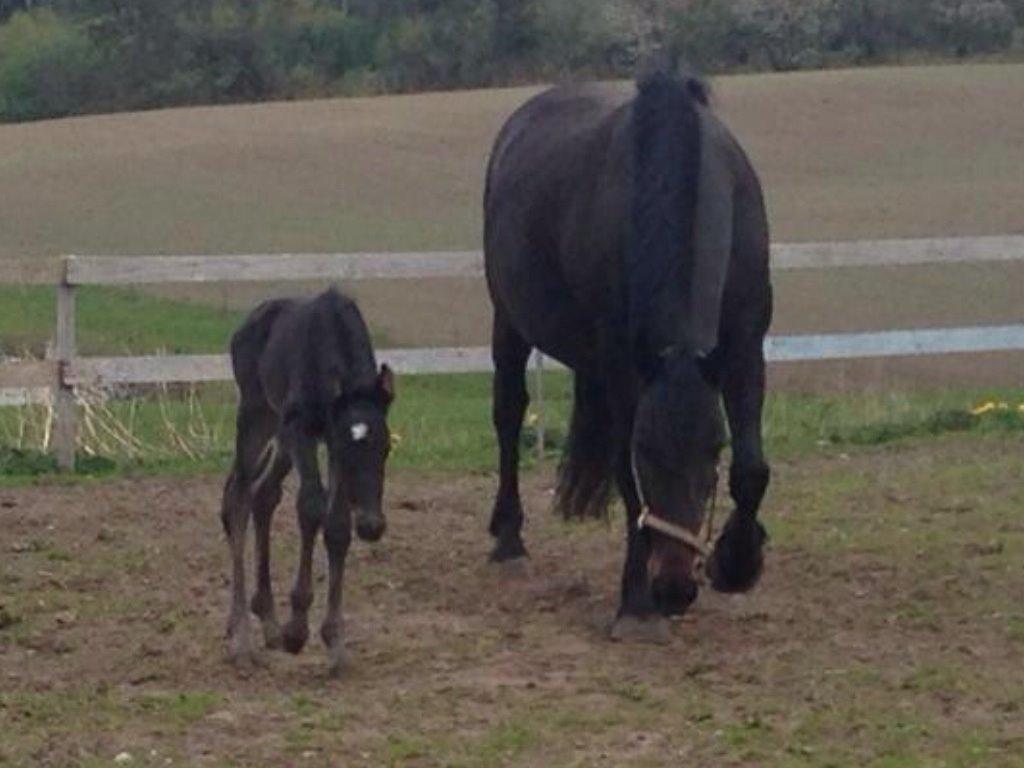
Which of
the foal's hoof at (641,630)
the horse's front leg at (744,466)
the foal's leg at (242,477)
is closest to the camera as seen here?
the foal's leg at (242,477)

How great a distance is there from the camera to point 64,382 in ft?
43.1

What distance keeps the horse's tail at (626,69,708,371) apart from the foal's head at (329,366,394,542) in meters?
1.02

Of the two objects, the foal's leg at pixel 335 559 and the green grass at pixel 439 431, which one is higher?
the foal's leg at pixel 335 559

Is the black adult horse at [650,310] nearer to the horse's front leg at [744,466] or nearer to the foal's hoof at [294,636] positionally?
the horse's front leg at [744,466]

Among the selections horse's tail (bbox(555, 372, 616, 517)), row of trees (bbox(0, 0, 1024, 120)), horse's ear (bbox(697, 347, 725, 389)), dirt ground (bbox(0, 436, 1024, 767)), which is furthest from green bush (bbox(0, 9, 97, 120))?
horse's ear (bbox(697, 347, 725, 389))

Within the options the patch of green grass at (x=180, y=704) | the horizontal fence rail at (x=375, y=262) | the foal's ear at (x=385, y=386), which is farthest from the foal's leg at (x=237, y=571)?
the horizontal fence rail at (x=375, y=262)

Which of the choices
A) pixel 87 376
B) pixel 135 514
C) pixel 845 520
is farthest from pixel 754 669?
pixel 87 376

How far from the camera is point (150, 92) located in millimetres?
61625

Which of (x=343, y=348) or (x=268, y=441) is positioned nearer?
(x=343, y=348)

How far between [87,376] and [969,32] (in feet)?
173

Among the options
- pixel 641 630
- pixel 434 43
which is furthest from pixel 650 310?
pixel 434 43

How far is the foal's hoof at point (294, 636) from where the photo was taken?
7941 millimetres

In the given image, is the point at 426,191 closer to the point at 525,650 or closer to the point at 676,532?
the point at 525,650

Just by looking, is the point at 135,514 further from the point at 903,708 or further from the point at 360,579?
the point at 903,708
